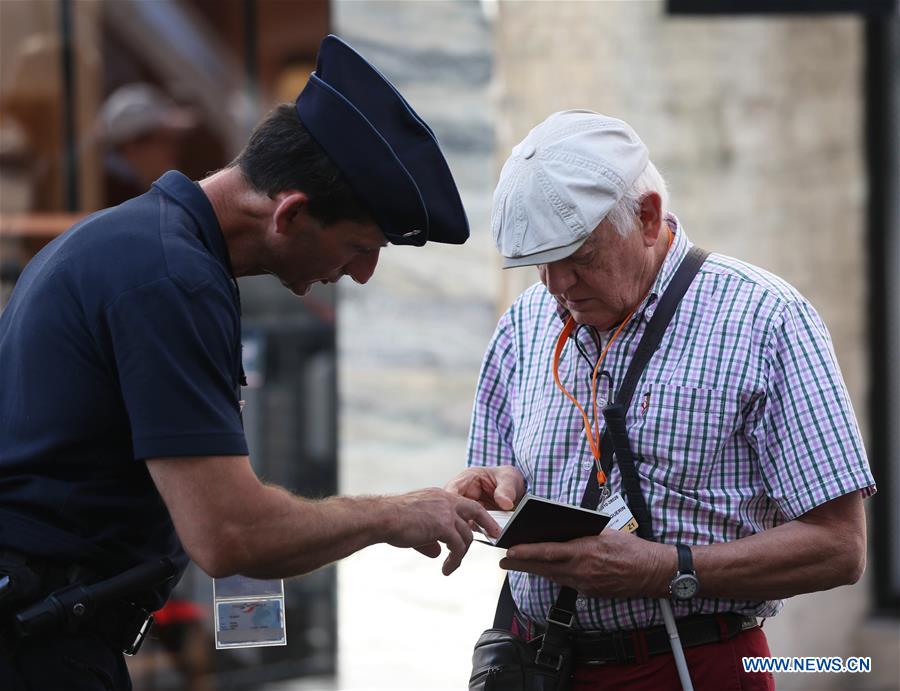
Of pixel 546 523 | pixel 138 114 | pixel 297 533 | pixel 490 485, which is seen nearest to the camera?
pixel 297 533

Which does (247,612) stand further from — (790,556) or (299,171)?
(790,556)

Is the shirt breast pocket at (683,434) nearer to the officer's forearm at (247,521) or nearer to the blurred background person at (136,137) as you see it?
the officer's forearm at (247,521)

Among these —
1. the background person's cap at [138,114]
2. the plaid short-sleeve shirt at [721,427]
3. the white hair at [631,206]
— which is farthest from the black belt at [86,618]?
the background person's cap at [138,114]

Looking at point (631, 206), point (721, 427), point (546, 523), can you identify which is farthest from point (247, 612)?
point (631, 206)

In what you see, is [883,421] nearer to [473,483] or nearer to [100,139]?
[473,483]

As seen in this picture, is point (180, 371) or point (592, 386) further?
point (592, 386)

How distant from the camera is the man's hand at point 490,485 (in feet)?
8.67

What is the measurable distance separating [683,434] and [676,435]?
0.05 ft

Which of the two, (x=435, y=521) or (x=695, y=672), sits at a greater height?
(x=435, y=521)

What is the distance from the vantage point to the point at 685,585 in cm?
238

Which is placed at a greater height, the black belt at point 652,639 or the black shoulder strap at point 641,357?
the black shoulder strap at point 641,357

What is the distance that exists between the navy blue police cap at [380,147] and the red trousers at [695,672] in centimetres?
97

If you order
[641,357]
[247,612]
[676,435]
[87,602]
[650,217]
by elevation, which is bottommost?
[247,612]

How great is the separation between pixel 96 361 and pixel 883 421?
3.98m
